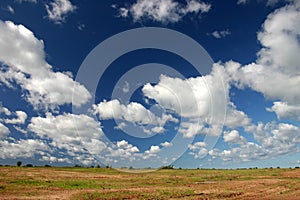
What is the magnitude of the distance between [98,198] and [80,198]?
181 centimetres

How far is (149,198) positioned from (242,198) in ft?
30.8

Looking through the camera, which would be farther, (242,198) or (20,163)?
(20,163)

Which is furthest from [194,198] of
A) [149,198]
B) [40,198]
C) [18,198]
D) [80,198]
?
[18,198]

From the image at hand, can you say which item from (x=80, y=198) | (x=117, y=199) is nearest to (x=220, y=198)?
(x=117, y=199)

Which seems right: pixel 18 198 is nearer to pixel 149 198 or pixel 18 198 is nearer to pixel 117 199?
pixel 117 199

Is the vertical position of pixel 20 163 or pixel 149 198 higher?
pixel 20 163

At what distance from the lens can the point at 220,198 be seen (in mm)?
28547

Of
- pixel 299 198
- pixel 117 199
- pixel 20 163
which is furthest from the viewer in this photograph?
pixel 20 163

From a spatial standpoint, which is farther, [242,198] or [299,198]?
[242,198]

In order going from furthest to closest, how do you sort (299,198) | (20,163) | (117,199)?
(20,163) → (117,199) → (299,198)

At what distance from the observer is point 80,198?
28.7 metres

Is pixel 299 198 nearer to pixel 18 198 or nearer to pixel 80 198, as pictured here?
pixel 80 198

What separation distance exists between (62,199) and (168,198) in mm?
10528

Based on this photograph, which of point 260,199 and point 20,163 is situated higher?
point 20,163
